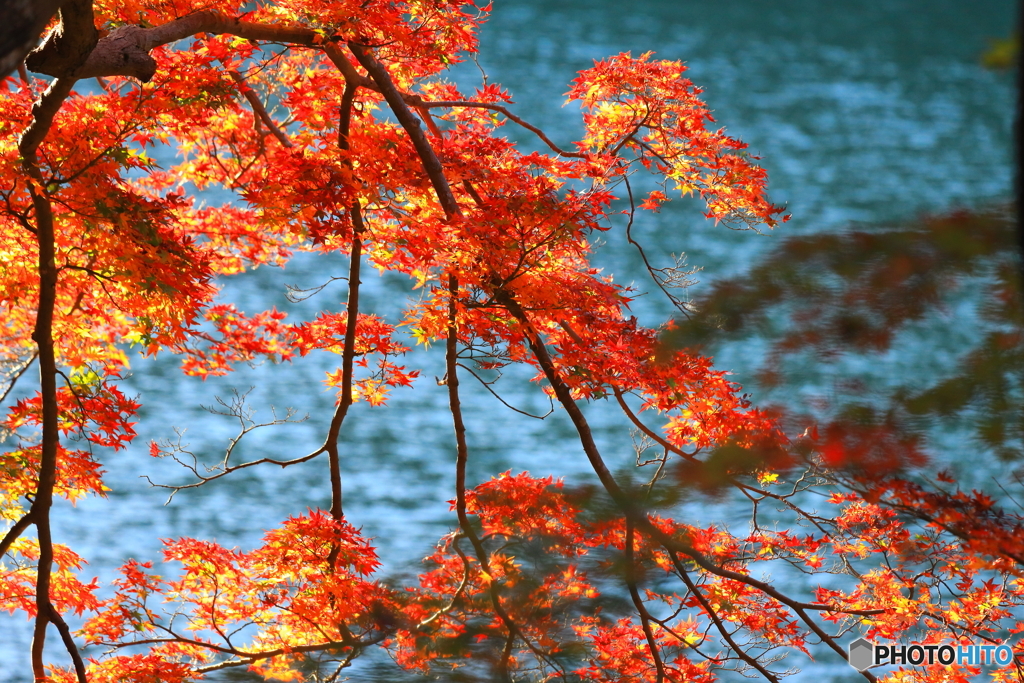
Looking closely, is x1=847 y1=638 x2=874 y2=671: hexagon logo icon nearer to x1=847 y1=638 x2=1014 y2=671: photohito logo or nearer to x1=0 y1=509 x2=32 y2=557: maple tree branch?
x1=847 y1=638 x2=1014 y2=671: photohito logo

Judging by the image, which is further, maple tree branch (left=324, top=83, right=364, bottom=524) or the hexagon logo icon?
maple tree branch (left=324, top=83, right=364, bottom=524)

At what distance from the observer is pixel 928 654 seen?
2309 millimetres

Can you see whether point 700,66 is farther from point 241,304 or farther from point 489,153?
point 489,153

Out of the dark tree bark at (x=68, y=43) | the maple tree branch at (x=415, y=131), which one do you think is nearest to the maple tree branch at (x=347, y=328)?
the maple tree branch at (x=415, y=131)

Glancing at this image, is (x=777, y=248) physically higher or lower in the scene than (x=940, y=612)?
lower

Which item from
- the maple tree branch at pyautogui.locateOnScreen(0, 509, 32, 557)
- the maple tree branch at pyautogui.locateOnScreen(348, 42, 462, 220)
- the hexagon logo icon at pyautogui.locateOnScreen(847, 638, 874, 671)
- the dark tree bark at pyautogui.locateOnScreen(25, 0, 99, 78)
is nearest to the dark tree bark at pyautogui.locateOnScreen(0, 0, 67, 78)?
the dark tree bark at pyautogui.locateOnScreen(25, 0, 99, 78)

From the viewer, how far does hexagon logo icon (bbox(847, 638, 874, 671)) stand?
2215 millimetres

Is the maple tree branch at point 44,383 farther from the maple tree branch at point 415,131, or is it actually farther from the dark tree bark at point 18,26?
the dark tree bark at point 18,26

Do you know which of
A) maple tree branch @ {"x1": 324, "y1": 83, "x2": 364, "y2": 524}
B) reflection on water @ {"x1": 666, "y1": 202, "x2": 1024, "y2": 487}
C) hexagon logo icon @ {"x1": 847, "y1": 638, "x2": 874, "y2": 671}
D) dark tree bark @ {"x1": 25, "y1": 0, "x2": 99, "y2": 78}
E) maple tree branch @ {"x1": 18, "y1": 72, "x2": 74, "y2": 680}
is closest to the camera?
reflection on water @ {"x1": 666, "y1": 202, "x2": 1024, "y2": 487}

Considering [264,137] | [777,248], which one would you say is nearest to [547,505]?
[777,248]

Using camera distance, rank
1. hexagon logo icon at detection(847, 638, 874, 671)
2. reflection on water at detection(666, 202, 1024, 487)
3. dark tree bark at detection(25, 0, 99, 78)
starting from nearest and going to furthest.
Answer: reflection on water at detection(666, 202, 1024, 487), dark tree bark at detection(25, 0, 99, 78), hexagon logo icon at detection(847, 638, 874, 671)

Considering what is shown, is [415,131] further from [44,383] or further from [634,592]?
[634,592]

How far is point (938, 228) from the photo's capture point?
938 millimetres

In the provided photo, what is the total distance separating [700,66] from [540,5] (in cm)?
162
